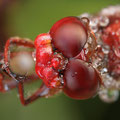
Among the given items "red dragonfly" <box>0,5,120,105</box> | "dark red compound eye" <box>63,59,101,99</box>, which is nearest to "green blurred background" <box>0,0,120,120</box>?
"red dragonfly" <box>0,5,120,105</box>

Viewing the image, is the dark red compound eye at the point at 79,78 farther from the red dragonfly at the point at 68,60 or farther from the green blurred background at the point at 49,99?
the green blurred background at the point at 49,99

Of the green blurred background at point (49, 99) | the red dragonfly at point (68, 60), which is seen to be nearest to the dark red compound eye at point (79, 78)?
the red dragonfly at point (68, 60)

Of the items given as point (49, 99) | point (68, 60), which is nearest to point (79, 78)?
point (68, 60)

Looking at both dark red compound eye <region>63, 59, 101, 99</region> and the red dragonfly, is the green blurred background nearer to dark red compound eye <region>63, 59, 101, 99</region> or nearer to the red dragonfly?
the red dragonfly

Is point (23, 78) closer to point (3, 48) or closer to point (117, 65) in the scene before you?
point (3, 48)

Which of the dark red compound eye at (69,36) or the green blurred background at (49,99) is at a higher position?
the dark red compound eye at (69,36)

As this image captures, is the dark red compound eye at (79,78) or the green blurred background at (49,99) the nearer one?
the dark red compound eye at (79,78)

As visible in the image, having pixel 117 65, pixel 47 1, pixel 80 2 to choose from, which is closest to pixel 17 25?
pixel 47 1
